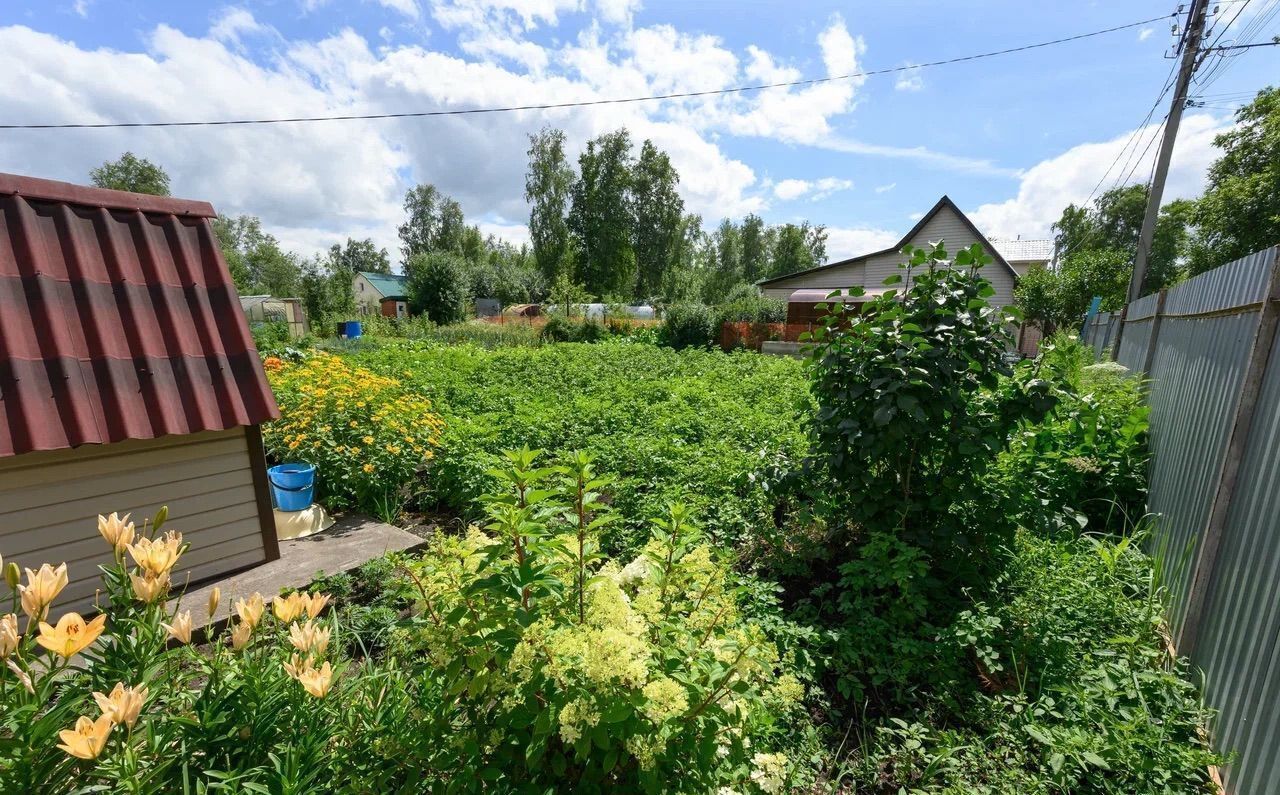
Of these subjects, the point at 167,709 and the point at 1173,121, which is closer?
the point at 167,709

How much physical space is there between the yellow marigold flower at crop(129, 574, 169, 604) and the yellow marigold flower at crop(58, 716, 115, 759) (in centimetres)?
36

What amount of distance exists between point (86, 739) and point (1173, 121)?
13562mm

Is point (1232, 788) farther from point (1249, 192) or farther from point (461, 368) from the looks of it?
point (1249, 192)

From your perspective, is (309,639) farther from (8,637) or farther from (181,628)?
(8,637)

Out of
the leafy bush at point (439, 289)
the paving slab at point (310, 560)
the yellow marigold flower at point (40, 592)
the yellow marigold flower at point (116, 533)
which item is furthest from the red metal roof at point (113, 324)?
the leafy bush at point (439, 289)

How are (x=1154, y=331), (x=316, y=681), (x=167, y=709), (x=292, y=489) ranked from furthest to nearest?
(x=1154, y=331) < (x=292, y=489) < (x=167, y=709) < (x=316, y=681)

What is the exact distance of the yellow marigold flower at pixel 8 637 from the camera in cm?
108

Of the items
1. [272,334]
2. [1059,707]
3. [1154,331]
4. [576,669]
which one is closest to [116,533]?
[576,669]

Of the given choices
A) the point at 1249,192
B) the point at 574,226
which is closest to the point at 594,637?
the point at 1249,192

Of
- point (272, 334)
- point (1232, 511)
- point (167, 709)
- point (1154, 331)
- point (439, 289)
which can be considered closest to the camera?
point (167, 709)

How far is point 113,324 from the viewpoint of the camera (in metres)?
2.84

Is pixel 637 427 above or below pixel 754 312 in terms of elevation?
below

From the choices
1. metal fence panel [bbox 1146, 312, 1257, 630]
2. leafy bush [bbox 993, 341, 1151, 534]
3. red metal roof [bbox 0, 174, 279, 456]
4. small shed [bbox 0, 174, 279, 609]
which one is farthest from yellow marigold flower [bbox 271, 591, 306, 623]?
leafy bush [bbox 993, 341, 1151, 534]

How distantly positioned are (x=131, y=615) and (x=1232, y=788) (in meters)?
3.37
